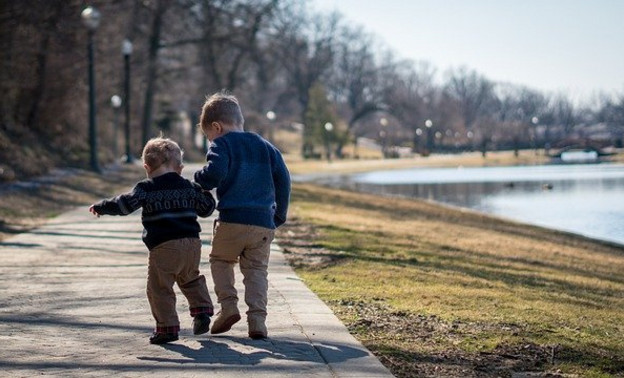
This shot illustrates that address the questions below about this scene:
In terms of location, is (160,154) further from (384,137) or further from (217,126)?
(384,137)

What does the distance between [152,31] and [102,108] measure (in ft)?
15.1

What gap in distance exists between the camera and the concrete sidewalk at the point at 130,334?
18.5 ft

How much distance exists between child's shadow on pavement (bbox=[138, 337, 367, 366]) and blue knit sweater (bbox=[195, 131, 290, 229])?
78 cm

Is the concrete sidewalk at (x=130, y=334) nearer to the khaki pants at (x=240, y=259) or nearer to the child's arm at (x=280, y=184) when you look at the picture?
the khaki pants at (x=240, y=259)

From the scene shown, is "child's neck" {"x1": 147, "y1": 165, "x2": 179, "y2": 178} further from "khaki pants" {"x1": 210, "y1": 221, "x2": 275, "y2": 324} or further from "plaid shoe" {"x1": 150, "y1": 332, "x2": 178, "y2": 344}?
"plaid shoe" {"x1": 150, "y1": 332, "x2": 178, "y2": 344}

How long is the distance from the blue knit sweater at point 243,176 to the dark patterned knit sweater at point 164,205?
5.1 inches

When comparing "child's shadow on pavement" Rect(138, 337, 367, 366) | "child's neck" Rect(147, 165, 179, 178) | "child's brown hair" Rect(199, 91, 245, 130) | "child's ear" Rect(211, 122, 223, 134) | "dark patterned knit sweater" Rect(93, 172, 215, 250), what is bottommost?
"child's shadow on pavement" Rect(138, 337, 367, 366)

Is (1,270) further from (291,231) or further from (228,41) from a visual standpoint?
(228,41)

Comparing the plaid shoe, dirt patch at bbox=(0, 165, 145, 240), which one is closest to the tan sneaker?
the plaid shoe

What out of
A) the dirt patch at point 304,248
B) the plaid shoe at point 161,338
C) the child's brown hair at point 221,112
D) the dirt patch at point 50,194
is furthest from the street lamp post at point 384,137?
the plaid shoe at point 161,338

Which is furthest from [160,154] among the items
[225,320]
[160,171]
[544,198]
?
[544,198]

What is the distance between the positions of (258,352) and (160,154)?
139cm

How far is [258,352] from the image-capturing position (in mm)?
6059

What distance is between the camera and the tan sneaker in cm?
655
